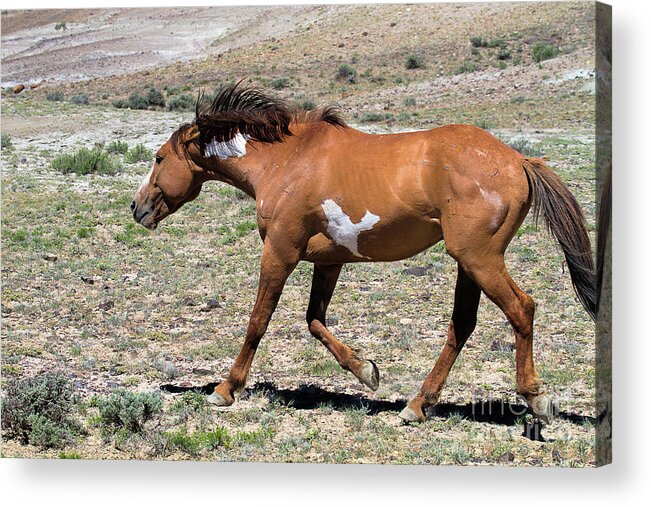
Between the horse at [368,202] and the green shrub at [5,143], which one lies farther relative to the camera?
the green shrub at [5,143]

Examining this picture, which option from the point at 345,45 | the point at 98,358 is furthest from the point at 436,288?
the point at 98,358

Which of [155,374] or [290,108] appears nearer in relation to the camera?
[290,108]

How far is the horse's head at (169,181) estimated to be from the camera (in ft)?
28.3

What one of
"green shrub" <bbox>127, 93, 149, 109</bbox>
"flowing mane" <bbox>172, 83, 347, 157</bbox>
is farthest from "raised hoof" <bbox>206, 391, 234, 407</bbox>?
"green shrub" <bbox>127, 93, 149, 109</bbox>

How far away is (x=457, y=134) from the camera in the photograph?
25.2ft

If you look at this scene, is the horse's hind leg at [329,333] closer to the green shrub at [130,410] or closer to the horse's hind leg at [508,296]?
the horse's hind leg at [508,296]

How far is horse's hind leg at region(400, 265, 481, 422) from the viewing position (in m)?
7.92

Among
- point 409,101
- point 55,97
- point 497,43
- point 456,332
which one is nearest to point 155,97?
point 55,97

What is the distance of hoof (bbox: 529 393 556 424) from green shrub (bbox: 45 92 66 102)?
16.3 feet

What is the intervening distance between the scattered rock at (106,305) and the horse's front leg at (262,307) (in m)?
1.95

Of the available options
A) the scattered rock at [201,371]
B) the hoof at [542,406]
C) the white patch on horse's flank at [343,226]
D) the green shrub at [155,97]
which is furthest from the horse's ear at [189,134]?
the hoof at [542,406]

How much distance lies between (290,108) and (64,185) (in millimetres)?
3336

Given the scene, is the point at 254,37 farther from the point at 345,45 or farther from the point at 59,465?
the point at 59,465

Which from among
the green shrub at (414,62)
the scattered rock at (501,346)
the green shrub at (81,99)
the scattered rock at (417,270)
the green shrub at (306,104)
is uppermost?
the green shrub at (414,62)
